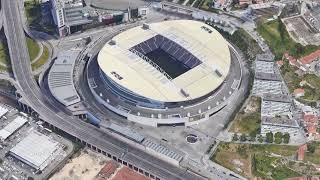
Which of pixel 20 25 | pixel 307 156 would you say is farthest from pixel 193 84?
pixel 20 25

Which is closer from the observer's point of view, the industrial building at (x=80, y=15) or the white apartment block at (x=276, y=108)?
the white apartment block at (x=276, y=108)

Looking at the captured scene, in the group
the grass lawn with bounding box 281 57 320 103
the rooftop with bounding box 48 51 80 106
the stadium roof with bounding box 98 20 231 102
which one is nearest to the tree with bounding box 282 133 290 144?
the grass lawn with bounding box 281 57 320 103

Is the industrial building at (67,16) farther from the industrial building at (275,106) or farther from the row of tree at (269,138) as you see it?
the row of tree at (269,138)

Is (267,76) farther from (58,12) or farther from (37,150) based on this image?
(58,12)

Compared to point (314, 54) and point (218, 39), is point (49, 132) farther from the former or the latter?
point (314, 54)

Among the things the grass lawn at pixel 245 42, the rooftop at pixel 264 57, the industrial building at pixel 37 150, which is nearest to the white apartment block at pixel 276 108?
the rooftop at pixel 264 57

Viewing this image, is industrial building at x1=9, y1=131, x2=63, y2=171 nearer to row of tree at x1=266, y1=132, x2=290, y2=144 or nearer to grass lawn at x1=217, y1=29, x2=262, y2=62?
row of tree at x1=266, y1=132, x2=290, y2=144

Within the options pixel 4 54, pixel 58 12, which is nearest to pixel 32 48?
pixel 4 54
